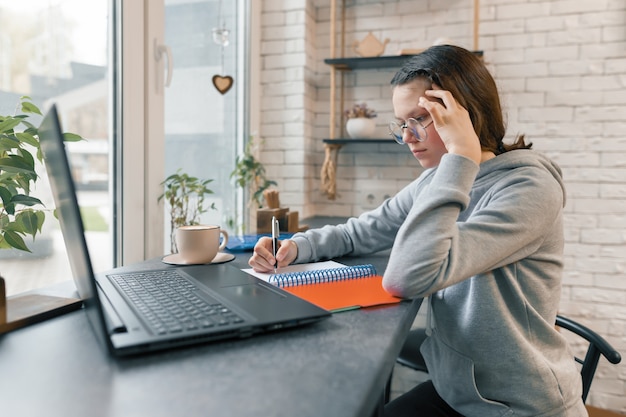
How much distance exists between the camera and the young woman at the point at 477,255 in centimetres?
91

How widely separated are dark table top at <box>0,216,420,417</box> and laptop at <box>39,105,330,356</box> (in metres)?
0.02

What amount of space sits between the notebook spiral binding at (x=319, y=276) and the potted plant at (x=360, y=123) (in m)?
1.47

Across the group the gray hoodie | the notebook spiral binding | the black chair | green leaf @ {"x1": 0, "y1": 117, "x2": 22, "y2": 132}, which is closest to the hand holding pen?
the notebook spiral binding

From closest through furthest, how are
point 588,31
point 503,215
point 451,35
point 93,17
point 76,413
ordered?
point 76,413, point 503,215, point 93,17, point 588,31, point 451,35

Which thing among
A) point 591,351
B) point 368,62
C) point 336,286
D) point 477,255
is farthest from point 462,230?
point 368,62

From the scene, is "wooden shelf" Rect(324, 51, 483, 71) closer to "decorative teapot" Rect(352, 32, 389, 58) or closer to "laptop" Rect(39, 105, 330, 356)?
"decorative teapot" Rect(352, 32, 389, 58)

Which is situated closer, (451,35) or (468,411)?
(468,411)

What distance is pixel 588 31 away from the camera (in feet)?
7.45

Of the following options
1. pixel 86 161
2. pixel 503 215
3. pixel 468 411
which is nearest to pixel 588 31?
pixel 503 215

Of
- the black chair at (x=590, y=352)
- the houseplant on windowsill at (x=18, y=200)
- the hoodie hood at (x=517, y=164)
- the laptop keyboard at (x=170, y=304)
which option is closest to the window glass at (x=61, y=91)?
the houseplant on windowsill at (x=18, y=200)

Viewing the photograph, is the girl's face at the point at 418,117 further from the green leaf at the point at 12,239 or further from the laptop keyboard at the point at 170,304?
the green leaf at the point at 12,239

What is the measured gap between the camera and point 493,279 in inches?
39.6

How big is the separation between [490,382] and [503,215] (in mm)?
358

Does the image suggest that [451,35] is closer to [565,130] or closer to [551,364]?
[565,130]
